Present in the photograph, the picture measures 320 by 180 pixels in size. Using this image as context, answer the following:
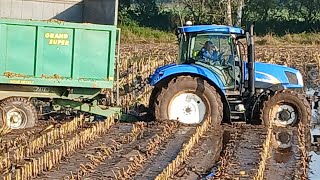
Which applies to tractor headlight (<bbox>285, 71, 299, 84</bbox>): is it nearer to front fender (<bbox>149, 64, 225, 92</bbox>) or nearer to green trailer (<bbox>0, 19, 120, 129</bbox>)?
front fender (<bbox>149, 64, 225, 92</bbox>)

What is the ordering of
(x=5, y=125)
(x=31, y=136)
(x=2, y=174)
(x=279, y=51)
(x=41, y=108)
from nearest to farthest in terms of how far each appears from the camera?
(x=2, y=174) < (x=31, y=136) < (x=5, y=125) < (x=41, y=108) < (x=279, y=51)

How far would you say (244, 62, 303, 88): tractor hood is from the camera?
44.9 feet

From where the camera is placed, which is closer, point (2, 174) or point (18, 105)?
point (2, 174)

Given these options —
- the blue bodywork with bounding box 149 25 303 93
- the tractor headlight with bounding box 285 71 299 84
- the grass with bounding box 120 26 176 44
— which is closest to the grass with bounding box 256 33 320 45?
the grass with bounding box 120 26 176 44

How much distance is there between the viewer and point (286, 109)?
1344 cm

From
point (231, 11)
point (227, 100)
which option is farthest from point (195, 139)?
point (231, 11)

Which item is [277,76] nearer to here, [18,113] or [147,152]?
[147,152]

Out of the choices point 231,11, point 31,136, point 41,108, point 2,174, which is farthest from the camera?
point 231,11

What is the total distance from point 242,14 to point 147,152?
35020 mm

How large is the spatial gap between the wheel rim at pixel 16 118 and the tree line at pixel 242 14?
2867 centimetres

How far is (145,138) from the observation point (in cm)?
1203

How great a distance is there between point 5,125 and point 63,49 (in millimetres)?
1601

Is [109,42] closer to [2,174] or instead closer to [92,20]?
[92,20]

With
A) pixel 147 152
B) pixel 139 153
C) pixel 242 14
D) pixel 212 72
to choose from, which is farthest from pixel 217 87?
pixel 242 14
